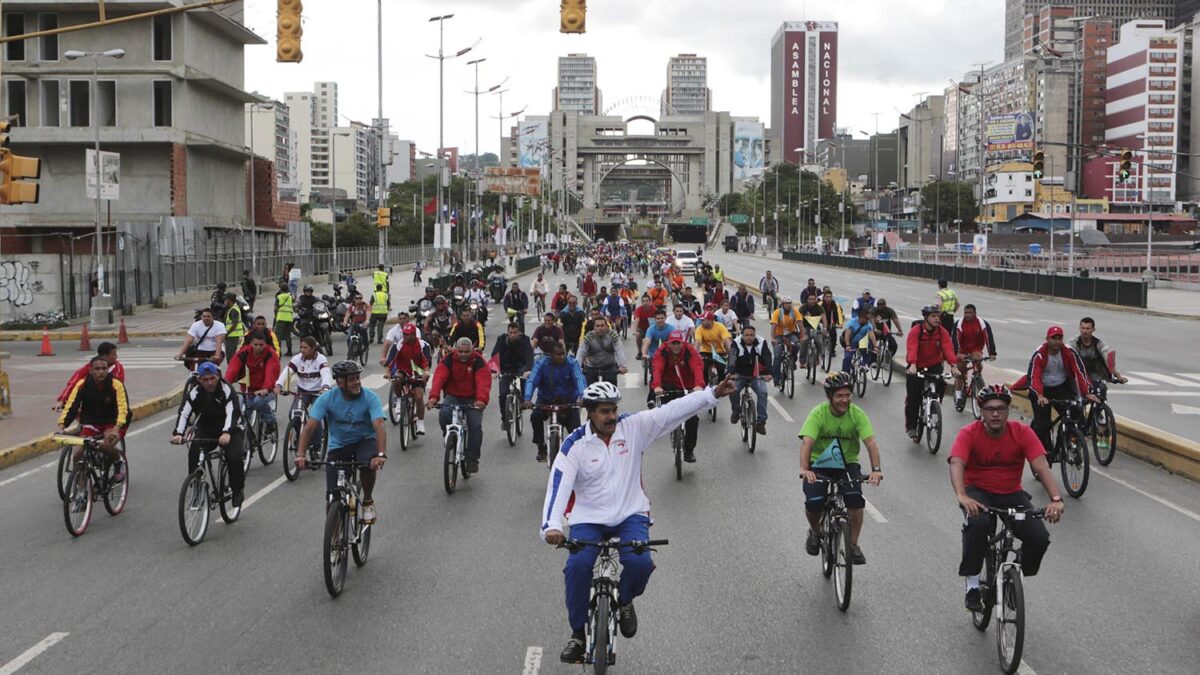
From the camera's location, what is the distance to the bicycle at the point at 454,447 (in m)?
12.3

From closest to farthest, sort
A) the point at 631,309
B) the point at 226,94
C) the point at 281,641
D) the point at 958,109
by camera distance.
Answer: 1. the point at 281,641
2. the point at 631,309
3. the point at 226,94
4. the point at 958,109

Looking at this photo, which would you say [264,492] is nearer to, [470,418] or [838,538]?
[470,418]

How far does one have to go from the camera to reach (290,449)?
1438 centimetres

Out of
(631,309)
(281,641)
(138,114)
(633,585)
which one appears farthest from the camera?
(138,114)

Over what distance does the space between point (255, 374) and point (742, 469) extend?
5532mm

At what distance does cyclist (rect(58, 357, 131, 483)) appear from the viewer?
10.8 meters

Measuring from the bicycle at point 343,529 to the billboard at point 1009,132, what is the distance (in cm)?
15557

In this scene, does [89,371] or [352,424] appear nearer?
[352,424]

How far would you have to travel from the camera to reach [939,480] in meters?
12.9

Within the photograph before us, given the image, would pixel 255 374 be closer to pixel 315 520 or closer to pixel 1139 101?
pixel 315 520

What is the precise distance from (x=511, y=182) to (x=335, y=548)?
252 feet

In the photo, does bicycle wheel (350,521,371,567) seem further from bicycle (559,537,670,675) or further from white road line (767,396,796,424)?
white road line (767,396,796,424)

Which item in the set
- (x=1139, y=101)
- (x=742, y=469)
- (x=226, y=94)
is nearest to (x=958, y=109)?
(x=1139, y=101)

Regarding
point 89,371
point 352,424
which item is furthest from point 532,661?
point 89,371
